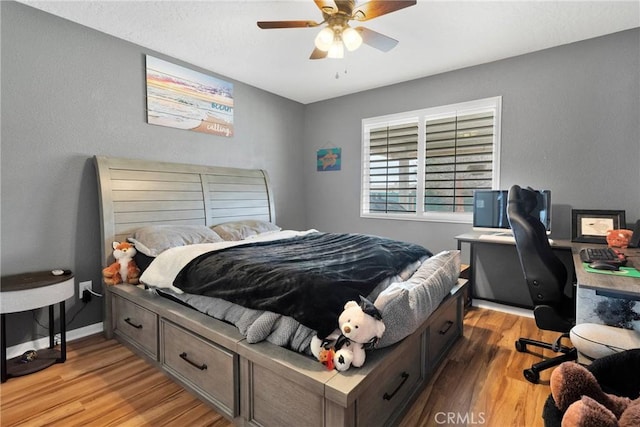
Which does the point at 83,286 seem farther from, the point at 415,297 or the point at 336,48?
the point at 336,48

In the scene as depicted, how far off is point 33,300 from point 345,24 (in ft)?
8.75

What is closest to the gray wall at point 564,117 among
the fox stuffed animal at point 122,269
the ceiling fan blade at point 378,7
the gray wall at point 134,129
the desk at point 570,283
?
the gray wall at point 134,129

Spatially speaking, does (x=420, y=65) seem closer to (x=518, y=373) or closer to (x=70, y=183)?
(x=518, y=373)

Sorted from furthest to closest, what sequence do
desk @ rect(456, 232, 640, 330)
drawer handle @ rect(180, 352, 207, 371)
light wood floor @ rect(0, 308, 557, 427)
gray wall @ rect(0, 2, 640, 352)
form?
→ gray wall @ rect(0, 2, 640, 352)
drawer handle @ rect(180, 352, 207, 371)
light wood floor @ rect(0, 308, 557, 427)
desk @ rect(456, 232, 640, 330)

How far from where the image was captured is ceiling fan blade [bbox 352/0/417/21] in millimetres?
1767

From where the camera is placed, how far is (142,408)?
1.71 meters

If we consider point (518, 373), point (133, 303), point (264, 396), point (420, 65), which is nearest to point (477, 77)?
point (420, 65)

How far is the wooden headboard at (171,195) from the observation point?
2553mm

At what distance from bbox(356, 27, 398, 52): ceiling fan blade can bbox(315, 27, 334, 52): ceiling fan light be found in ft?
0.61

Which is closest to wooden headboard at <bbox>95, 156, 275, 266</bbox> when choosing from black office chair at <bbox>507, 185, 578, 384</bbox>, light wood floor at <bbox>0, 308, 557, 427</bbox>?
light wood floor at <bbox>0, 308, 557, 427</bbox>

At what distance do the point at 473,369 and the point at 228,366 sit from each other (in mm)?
1569

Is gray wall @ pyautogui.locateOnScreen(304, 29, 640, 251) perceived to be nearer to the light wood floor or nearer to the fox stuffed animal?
the light wood floor

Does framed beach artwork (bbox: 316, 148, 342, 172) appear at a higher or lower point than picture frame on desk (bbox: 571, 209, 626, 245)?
higher

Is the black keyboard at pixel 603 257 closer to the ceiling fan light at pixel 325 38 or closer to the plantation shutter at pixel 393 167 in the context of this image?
the plantation shutter at pixel 393 167
